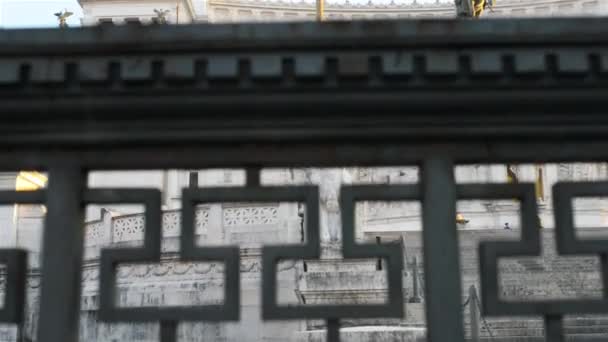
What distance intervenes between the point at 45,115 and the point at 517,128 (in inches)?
73.4

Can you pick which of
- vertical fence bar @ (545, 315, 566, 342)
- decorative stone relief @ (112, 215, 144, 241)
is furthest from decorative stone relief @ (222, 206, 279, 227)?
vertical fence bar @ (545, 315, 566, 342)

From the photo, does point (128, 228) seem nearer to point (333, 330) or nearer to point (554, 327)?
point (333, 330)

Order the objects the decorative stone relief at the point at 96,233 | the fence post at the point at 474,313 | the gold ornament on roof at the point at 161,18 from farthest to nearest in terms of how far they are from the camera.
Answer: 1. the decorative stone relief at the point at 96,233
2. the fence post at the point at 474,313
3. the gold ornament on roof at the point at 161,18

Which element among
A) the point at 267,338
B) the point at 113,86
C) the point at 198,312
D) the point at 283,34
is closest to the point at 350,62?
the point at 283,34

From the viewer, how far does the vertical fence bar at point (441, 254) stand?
3.26m

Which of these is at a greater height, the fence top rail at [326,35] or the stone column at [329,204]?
the stone column at [329,204]

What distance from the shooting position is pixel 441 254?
10.8 ft

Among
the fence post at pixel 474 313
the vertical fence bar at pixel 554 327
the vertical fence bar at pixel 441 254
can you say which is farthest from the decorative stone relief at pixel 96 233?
the vertical fence bar at pixel 554 327

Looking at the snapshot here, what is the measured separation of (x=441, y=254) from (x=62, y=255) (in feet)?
4.91

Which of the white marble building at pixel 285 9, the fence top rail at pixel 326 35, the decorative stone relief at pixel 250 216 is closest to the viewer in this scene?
the fence top rail at pixel 326 35

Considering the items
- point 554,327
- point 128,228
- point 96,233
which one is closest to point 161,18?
point 96,233

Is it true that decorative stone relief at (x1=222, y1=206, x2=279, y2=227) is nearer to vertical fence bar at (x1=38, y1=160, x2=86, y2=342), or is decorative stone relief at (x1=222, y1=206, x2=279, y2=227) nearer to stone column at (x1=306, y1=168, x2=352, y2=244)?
stone column at (x1=306, y1=168, x2=352, y2=244)

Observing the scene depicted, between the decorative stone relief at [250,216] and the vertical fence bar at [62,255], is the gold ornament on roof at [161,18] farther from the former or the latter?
the decorative stone relief at [250,216]

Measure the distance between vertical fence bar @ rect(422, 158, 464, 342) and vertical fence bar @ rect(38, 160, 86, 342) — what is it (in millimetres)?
1393
